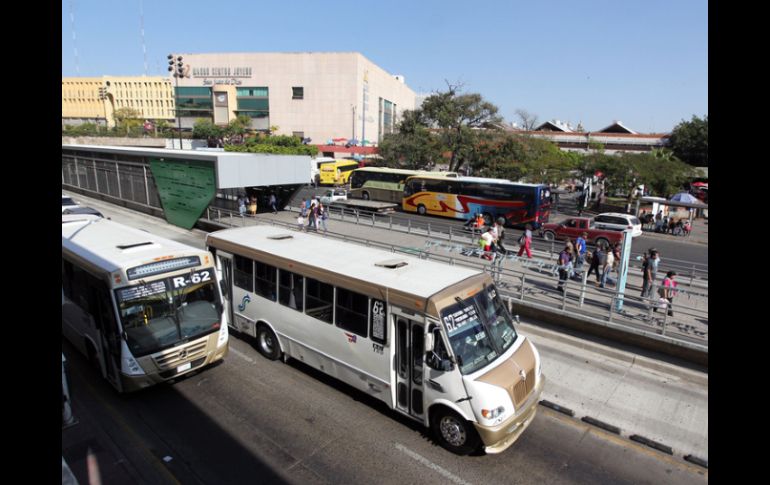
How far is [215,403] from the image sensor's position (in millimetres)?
9367

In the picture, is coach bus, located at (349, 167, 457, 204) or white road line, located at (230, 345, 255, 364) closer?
white road line, located at (230, 345, 255, 364)

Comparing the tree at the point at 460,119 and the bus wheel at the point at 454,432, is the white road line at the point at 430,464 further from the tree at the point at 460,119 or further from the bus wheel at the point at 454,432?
the tree at the point at 460,119

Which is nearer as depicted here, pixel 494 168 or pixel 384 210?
pixel 384 210

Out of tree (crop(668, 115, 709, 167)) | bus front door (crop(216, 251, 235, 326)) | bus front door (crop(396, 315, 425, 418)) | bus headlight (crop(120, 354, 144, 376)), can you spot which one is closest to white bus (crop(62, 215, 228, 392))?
Answer: bus headlight (crop(120, 354, 144, 376))

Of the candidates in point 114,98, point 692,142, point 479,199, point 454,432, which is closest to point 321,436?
point 454,432

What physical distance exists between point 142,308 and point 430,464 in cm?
614

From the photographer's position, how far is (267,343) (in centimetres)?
1134

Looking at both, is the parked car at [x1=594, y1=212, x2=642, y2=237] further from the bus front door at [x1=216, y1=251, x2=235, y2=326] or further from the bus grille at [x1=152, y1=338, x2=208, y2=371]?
the bus grille at [x1=152, y1=338, x2=208, y2=371]

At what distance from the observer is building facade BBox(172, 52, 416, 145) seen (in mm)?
88312

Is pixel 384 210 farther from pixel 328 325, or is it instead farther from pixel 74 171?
pixel 328 325

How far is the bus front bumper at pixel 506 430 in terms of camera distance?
741cm

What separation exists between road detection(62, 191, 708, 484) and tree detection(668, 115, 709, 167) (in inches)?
2470
